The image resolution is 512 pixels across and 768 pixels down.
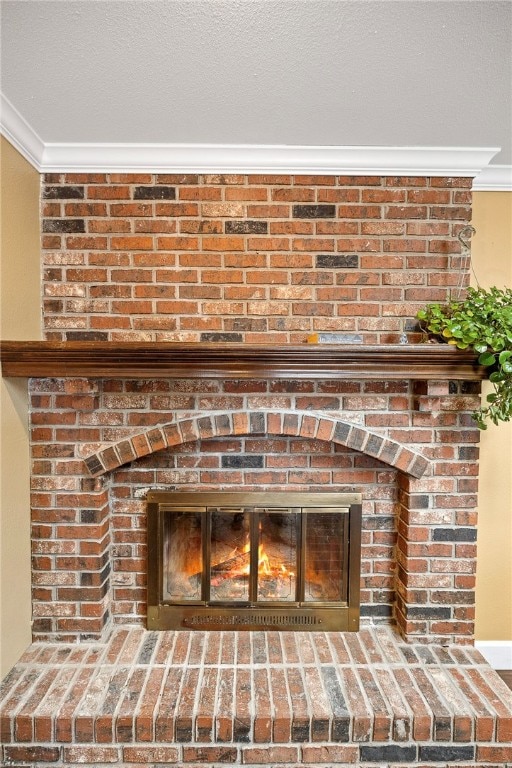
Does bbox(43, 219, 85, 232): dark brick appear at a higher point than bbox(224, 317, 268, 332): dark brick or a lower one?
higher

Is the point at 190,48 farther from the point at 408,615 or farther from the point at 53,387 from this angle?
the point at 408,615

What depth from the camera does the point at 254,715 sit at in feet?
5.24

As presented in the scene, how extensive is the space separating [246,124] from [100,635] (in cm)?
217

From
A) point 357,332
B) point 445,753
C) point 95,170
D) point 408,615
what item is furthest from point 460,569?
point 95,170

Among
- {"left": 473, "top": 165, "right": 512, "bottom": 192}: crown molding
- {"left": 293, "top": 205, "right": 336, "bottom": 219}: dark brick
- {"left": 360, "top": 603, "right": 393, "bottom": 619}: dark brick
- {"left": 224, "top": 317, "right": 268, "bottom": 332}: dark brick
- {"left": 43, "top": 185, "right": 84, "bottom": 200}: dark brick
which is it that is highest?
{"left": 473, "top": 165, "right": 512, "bottom": 192}: crown molding

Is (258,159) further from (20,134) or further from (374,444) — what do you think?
(374,444)

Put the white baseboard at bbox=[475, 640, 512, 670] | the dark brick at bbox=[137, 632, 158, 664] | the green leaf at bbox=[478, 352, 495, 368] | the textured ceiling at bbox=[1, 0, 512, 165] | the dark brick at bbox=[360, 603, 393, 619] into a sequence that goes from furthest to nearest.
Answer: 1. the white baseboard at bbox=[475, 640, 512, 670]
2. the dark brick at bbox=[360, 603, 393, 619]
3. the dark brick at bbox=[137, 632, 158, 664]
4. the green leaf at bbox=[478, 352, 495, 368]
5. the textured ceiling at bbox=[1, 0, 512, 165]

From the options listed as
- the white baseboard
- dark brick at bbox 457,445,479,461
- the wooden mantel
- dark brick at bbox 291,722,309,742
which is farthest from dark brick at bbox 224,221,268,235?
the white baseboard

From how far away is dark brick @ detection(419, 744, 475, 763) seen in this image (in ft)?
5.34

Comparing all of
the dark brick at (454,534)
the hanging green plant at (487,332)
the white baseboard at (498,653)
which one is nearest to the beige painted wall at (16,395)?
the hanging green plant at (487,332)

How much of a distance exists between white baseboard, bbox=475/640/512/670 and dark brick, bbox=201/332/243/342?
186 cm

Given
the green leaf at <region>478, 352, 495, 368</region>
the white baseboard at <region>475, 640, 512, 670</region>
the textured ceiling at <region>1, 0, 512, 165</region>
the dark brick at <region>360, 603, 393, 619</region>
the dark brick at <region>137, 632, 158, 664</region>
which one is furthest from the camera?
the white baseboard at <region>475, 640, 512, 670</region>

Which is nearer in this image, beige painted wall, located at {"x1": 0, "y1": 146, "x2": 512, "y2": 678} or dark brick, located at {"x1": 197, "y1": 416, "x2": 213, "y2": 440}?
beige painted wall, located at {"x1": 0, "y1": 146, "x2": 512, "y2": 678}

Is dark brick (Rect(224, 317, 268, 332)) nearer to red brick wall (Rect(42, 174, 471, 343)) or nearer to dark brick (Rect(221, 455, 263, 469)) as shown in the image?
red brick wall (Rect(42, 174, 471, 343))
